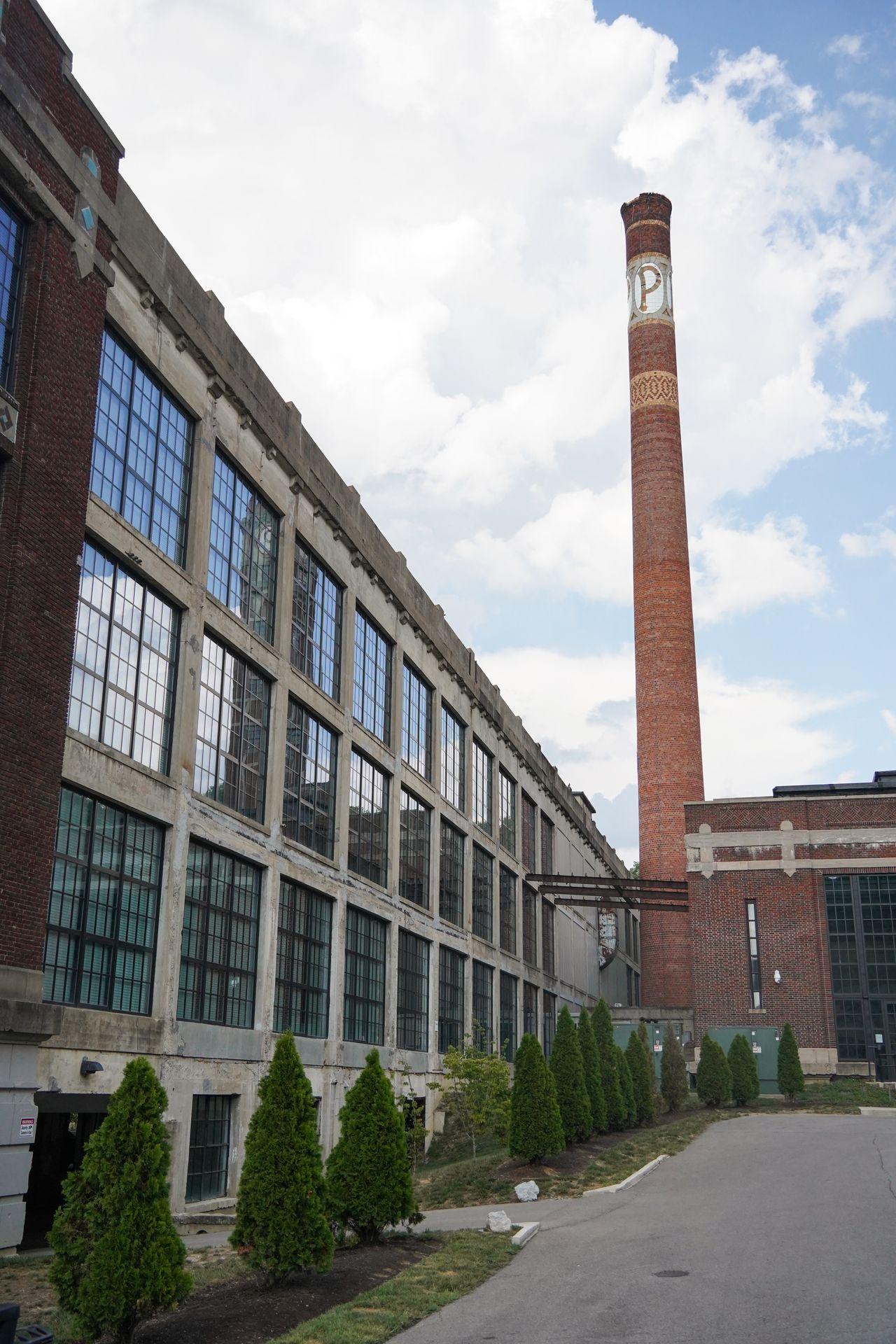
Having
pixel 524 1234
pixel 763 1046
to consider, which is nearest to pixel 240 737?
pixel 524 1234

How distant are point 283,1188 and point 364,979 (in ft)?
58.7

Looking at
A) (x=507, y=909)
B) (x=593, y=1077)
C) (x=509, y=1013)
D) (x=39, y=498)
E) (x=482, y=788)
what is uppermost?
(x=482, y=788)

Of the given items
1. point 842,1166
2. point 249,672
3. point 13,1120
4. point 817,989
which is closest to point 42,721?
point 13,1120

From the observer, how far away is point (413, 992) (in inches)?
1362

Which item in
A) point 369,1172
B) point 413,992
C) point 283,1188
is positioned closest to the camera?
point 283,1188

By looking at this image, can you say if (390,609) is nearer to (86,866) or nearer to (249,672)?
Answer: (249,672)

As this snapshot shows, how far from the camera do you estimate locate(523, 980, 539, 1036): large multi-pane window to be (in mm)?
47625

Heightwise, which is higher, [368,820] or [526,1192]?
[368,820]

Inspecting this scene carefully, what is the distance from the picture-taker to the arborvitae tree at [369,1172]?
15414mm

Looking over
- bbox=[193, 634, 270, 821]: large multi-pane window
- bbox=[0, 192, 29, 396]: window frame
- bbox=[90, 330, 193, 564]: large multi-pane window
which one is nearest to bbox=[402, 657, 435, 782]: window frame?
bbox=[193, 634, 270, 821]: large multi-pane window

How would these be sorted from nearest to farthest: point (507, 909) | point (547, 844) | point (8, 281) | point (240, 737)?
point (8, 281), point (240, 737), point (507, 909), point (547, 844)

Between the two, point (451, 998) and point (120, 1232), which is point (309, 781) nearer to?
point (451, 998)

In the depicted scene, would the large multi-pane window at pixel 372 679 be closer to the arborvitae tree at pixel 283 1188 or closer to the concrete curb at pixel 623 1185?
the concrete curb at pixel 623 1185

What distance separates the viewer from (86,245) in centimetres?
1839
